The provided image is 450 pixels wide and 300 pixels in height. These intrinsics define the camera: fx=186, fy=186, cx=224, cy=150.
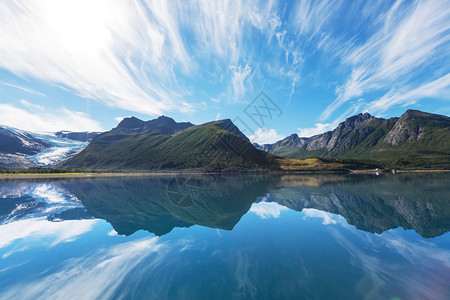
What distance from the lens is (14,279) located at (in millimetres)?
12305

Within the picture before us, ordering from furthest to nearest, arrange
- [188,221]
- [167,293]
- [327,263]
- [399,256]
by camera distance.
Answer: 1. [188,221]
2. [399,256]
3. [327,263]
4. [167,293]

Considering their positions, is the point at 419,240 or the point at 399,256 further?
the point at 419,240

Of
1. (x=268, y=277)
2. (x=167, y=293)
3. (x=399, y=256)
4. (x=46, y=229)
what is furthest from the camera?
(x=46, y=229)

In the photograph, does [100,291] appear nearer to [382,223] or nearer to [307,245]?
[307,245]

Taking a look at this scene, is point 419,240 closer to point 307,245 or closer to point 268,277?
point 307,245

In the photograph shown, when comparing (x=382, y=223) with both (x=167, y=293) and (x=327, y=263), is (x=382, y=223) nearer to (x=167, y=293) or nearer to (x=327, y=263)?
(x=327, y=263)

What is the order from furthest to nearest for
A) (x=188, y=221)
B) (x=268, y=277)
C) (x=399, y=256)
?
(x=188, y=221) → (x=399, y=256) → (x=268, y=277)

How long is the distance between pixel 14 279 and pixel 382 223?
35.6 m

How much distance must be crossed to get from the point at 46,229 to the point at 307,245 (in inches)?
1171

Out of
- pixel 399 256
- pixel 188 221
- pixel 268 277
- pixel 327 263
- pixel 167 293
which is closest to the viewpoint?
pixel 167 293

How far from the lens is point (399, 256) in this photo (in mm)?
14984

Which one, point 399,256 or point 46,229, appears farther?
point 46,229

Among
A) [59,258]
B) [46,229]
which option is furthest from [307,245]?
[46,229]

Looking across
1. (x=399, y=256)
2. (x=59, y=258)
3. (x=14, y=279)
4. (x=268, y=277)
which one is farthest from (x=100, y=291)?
(x=399, y=256)
